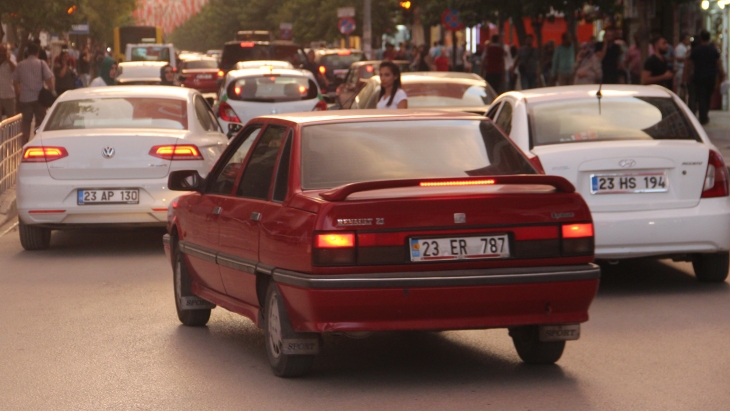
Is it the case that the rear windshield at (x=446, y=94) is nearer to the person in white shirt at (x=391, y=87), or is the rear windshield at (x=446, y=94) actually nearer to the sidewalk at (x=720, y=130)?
the person in white shirt at (x=391, y=87)

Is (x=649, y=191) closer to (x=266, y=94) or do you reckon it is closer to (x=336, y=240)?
(x=336, y=240)

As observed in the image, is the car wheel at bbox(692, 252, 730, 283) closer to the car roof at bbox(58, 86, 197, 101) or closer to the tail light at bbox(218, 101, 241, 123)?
the car roof at bbox(58, 86, 197, 101)

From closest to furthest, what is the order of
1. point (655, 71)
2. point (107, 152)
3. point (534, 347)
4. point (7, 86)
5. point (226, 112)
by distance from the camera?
point (534, 347) → point (107, 152) → point (226, 112) → point (655, 71) → point (7, 86)

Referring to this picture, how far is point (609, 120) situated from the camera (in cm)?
1038

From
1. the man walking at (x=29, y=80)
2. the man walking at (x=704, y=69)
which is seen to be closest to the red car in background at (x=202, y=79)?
the man walking at (x=704, y=69)

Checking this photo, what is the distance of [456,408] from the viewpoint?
251 inches

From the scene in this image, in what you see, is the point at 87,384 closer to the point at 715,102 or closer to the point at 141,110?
the point at 141,110

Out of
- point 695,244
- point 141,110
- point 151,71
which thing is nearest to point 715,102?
point 151,71

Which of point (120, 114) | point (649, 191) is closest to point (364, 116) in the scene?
point (649, 191)

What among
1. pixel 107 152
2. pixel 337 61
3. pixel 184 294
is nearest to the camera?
pixel 184 294

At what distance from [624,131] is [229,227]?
3.66 metres

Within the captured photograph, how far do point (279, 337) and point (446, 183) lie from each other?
3.65 feet

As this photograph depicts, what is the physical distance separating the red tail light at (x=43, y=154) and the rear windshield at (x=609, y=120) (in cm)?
452

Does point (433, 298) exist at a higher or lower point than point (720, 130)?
higher
